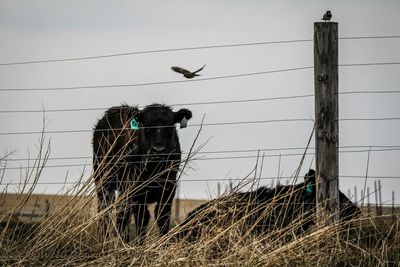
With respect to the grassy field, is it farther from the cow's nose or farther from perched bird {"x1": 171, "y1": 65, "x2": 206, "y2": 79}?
the cow's nose

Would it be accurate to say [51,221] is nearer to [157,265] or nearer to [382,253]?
[157,265]

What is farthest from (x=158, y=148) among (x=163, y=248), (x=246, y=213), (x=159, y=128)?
(x=246, y=213)

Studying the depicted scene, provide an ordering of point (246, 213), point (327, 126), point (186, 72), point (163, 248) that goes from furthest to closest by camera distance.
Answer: point (186, 72) < point (327, 126) < point (163, 248) < point (246, 213)

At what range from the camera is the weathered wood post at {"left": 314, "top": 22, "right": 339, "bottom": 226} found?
8.25m

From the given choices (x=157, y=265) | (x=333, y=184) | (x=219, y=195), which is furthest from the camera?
(x=333, y=184)

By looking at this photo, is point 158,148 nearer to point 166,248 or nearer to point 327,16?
point 327,16

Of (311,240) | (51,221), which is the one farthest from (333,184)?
(51,221)

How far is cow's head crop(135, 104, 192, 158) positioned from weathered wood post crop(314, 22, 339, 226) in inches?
193

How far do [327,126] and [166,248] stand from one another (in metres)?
2.16

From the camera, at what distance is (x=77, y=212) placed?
7133 millimetres

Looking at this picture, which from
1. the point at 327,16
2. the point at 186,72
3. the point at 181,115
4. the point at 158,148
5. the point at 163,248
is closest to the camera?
the point at 163,248

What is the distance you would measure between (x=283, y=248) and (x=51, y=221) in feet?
6.24

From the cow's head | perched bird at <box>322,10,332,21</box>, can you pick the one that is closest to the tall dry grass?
perched bird at <box>322,10,332,21</box>

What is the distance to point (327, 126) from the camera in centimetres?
827
